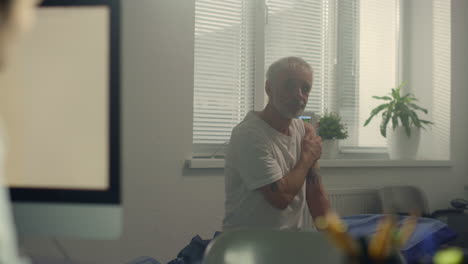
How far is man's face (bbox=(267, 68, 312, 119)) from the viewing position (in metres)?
1.58

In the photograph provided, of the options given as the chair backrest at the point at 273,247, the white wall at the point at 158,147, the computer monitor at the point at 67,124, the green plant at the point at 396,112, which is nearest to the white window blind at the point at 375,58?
the green plant at the point at 396,112

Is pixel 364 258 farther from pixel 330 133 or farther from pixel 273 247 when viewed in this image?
pixel 330 133

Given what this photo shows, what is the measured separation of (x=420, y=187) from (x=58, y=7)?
3.43m

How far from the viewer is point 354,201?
10.0ft

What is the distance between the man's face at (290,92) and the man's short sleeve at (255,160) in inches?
5.4

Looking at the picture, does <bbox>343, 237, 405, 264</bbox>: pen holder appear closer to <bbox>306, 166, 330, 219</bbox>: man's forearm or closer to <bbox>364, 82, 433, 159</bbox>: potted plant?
<bbox>306, 166, 330, 219</bbox>: man's forearm

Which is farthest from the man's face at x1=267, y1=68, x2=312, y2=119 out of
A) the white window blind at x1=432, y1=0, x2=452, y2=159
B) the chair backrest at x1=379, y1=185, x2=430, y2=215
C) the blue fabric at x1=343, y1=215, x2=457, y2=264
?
the white window blind at x1=432, y1=0, x2=452, y2=159

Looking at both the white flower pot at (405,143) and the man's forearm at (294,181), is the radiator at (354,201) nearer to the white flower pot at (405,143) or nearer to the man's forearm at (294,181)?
the white flower pot at (405,143)

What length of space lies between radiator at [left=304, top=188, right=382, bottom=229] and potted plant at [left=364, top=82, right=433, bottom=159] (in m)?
0.49

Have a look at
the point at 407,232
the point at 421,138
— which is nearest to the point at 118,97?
the point at 407,232

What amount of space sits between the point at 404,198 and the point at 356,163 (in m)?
0.40

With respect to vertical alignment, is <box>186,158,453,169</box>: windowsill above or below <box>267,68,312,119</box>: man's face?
below

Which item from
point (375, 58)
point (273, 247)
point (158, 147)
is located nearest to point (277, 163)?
point (273, 247)

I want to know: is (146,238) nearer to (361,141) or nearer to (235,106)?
(235,106)
